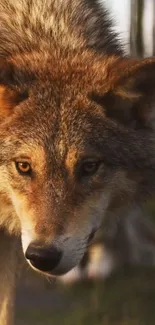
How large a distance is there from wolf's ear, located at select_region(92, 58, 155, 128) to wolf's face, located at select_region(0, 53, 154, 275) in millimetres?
38

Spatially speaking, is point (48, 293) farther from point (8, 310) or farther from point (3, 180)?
point (3, 180)

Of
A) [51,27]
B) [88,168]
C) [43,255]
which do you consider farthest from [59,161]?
[51,27]

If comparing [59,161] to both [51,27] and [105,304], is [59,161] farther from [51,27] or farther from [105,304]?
[105,304]

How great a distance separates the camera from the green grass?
7.56 m

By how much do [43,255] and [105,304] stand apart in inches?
112

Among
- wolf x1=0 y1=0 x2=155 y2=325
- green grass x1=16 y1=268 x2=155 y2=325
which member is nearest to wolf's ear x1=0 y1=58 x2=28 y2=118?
wolf x1=0 y1=0 x2=155 y2=325

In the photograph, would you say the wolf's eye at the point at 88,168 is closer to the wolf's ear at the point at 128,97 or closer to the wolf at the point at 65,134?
the wolf at the point at 65,134

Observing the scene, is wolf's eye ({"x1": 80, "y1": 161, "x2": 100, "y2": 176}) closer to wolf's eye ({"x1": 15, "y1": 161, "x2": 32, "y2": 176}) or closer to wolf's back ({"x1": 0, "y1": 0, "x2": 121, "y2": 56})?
wolf's eye ({"x1": 15, "y1": 161, "x2": 32, "y2": 176})

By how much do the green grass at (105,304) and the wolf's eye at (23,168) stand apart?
2271 millimetres

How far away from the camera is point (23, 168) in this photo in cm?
548

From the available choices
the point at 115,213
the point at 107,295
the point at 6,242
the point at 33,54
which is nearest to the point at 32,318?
the point at 107,295

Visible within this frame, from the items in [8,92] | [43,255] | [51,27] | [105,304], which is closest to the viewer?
[43,255]

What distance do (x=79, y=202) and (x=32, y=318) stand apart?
2743mm

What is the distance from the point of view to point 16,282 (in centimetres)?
682
